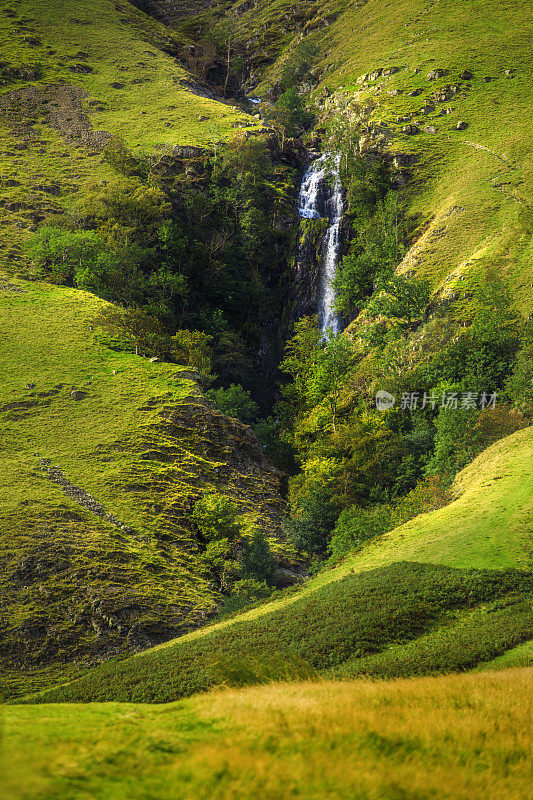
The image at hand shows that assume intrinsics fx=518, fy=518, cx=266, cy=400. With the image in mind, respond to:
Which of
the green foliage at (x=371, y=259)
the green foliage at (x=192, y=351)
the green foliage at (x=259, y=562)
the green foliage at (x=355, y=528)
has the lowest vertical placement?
the green foliage at (x=259, y=562)

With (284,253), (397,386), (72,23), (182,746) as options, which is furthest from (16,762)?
(72,23)

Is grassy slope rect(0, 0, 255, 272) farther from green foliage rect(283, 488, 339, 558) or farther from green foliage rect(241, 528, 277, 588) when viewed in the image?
green foliage rect(241, 528, 277, 588)

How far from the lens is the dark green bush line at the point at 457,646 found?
14578 mm

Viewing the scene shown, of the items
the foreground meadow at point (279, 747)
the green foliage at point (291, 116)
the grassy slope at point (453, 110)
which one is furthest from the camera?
the green foliage at point (291, 116)

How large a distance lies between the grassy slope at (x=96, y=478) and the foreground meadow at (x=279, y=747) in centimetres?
1661

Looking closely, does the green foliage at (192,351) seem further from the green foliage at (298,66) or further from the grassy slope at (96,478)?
the green foliage at (298,66)

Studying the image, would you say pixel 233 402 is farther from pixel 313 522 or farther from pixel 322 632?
pixel 322 632

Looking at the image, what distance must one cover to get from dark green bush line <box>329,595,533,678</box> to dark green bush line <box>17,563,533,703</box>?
850 mm

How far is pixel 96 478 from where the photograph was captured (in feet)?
111

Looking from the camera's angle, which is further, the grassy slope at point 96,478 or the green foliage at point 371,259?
the green foliage at point 371,259

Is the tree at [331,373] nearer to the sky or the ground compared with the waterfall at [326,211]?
nearer to the ground

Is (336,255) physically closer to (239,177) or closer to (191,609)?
(239,177)

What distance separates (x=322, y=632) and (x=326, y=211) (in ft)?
240

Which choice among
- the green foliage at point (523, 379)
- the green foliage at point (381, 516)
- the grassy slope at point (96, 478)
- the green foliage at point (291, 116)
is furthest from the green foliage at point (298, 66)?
the green foliage at point (381, 516)
